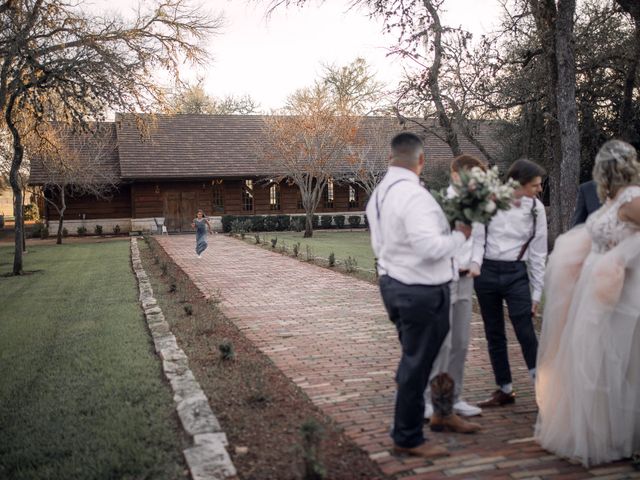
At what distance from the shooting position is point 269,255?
69.1ft

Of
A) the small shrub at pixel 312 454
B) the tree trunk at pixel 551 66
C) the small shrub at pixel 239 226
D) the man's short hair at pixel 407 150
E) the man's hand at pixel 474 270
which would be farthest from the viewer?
the small shrub at pixel 239 226

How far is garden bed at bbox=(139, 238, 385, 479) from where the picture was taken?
4.18 metres

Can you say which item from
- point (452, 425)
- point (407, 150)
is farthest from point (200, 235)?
point (407, 150)

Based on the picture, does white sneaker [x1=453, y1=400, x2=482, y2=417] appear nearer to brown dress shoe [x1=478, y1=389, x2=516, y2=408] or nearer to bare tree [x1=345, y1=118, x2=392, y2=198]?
brown dress shoe [x1=478, y1=389, x2=516, y2=408]

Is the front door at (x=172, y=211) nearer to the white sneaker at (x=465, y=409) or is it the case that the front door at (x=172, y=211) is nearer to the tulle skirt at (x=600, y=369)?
the white sneaker at (x=465, y=409)

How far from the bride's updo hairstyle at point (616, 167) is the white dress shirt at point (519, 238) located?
0.89 m

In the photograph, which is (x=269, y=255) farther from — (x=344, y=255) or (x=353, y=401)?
(x=353, y=401)

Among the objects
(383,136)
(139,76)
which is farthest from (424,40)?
(383,136)

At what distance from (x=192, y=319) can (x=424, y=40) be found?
23.8ft

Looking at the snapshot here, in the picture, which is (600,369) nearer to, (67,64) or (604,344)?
(604,344)

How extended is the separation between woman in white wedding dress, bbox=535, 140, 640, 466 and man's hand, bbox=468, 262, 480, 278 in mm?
742

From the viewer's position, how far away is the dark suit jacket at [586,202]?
525 centimetres

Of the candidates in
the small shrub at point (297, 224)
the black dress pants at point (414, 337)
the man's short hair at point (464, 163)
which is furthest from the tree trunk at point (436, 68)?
the small shrub at point (297, 224)

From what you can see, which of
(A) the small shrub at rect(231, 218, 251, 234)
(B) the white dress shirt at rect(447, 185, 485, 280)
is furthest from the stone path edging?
(A) the small shrub at rect(231, 218, 251, 234)
